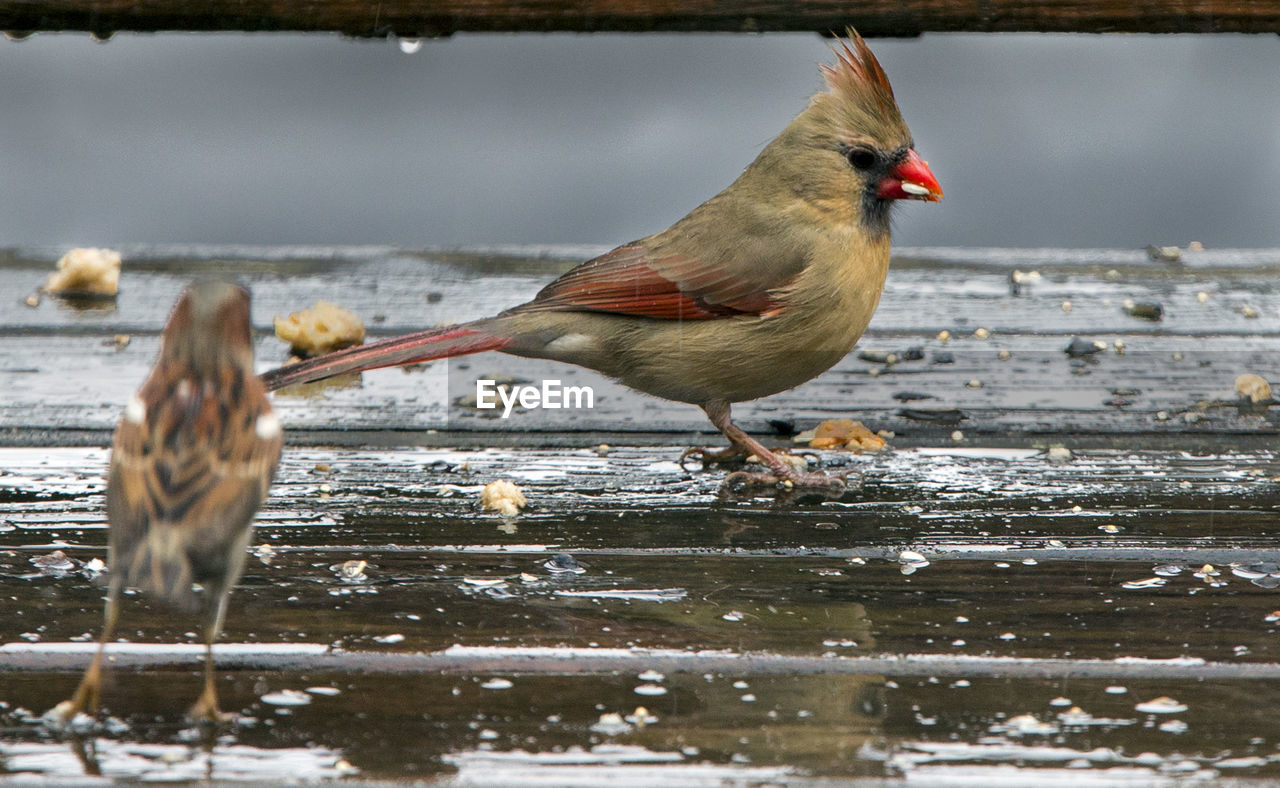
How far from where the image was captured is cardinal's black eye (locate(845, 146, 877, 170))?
321cm

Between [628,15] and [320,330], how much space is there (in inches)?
43.1

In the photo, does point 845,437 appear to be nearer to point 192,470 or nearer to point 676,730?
point 676,730

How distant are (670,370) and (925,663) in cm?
138

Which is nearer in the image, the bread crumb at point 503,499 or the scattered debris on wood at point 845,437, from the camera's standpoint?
the bread crumb at point 503,499

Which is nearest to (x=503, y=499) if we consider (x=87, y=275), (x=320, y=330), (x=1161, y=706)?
(x=320, y=330)

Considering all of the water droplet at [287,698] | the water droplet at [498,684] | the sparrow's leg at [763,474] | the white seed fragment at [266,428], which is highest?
the white seed fragment at [266,428]

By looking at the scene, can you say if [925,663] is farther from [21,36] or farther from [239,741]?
[21,36]

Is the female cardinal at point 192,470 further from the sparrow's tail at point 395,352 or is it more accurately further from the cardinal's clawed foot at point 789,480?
the cardinal's clawed foot at point 789,480

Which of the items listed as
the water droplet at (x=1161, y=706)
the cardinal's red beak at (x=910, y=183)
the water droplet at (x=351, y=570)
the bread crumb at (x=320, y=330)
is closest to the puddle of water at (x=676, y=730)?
the water droplet at (x=1161, y=706)

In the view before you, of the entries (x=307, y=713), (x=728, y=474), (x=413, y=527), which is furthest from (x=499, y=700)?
(x=728, y=474)

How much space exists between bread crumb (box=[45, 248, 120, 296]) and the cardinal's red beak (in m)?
1.99

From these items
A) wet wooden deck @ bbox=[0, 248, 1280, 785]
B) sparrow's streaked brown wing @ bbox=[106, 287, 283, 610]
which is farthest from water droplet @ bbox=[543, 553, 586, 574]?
sparrow's streaked brown wing @ bbox=[106, 287, 283, 610]

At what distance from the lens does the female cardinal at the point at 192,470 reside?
1595 mm

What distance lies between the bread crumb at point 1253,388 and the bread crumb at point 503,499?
161 centimetres
